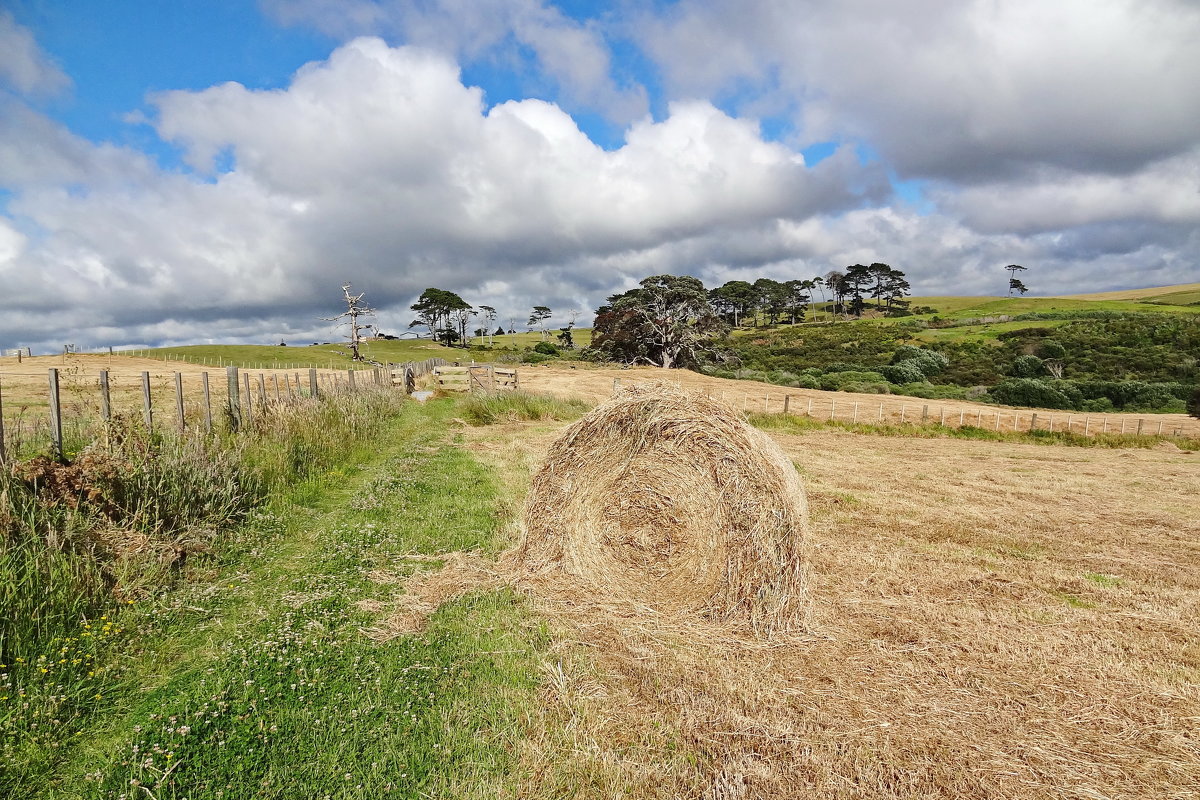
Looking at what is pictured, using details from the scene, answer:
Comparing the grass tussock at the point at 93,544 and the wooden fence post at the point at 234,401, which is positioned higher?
the wooden fence post at the point at 234,401

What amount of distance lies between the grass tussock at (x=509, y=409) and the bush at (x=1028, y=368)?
4830 cm

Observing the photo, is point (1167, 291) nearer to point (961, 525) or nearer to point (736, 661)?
point (961, 525)

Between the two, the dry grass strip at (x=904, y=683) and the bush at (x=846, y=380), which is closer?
the dry grass strip at (x=904, y=683)

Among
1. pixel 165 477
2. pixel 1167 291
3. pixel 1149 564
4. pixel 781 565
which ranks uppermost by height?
pixel 1167 291

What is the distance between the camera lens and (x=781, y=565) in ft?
16.3

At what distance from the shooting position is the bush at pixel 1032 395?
132 ft

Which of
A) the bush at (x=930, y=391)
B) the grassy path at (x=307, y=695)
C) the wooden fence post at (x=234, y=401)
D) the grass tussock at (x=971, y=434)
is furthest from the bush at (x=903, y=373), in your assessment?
the grassy path at (x=307, y=695)

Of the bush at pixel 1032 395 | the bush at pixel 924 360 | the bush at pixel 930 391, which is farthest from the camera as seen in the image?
the bush at pixel 924 360

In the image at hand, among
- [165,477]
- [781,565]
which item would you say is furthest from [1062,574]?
[165,477]

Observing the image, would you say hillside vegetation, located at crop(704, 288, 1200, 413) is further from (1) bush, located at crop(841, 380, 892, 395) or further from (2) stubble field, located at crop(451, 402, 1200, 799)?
(2) stubble field, located at crop(451, 402, 1200, 799)

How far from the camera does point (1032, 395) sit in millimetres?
40938

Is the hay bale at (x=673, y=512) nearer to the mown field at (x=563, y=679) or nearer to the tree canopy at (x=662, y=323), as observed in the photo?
the mown field at (x=563, y=679)

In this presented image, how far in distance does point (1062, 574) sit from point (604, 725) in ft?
20.3

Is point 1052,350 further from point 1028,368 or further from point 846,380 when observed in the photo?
point 846,380
